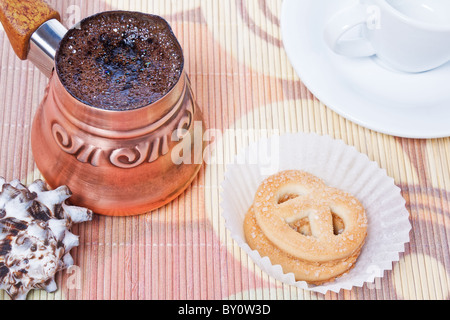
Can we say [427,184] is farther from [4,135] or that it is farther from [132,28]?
[4,135]

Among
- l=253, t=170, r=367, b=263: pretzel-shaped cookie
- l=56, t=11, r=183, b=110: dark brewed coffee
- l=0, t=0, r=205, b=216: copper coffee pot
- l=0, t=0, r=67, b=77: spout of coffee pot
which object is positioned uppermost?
l=0, t=0, r=67, b=77: spout of coffee pot

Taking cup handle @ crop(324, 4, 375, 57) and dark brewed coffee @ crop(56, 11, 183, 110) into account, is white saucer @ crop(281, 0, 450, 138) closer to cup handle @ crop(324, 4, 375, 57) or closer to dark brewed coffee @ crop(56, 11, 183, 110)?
cup handle @ crop(324, 4, 375, 57)

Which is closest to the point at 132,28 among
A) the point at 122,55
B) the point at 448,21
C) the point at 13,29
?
the point at 122,55

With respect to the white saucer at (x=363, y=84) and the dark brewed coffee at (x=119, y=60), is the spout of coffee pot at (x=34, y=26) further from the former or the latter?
the white saucer at (x=363, y=84)

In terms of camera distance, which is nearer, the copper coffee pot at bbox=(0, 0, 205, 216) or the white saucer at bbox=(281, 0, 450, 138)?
the copper coffee pot at bbox=(0, 0, 205, 216)

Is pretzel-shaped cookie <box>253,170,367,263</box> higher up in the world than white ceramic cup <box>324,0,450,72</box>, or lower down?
lower down

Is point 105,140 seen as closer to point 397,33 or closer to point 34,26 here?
point 34,26

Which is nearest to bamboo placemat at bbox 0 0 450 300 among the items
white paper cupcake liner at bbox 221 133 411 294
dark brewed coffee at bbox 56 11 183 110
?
white paper cupcake liner at bbox 221 133 411 294
